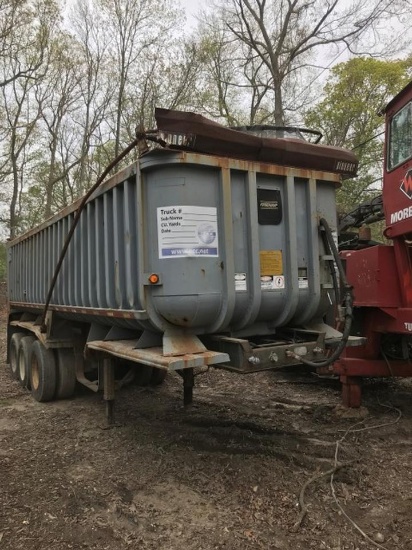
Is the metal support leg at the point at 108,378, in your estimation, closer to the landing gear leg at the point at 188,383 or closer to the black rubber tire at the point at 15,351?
Result: the landing gear leg at the point at 188,383

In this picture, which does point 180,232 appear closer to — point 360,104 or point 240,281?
point 240,281

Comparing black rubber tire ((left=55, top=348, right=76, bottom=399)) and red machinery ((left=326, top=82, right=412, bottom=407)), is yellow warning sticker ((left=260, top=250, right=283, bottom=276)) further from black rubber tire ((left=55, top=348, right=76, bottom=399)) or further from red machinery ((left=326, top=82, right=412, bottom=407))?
black rubber tire ((left=55, top=348, right=76, bottom=399))

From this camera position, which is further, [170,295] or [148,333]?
[148,333]

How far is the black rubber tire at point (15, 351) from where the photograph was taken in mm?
8461

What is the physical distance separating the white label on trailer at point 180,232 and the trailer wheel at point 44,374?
3796 millimetres

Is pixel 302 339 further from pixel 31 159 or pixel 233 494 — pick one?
pixel 31 159

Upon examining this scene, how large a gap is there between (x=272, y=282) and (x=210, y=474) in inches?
68.8

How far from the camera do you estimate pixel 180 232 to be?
3.83m

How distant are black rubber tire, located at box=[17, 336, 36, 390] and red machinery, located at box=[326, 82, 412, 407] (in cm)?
463

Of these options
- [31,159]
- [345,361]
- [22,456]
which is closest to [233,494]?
[22,456]

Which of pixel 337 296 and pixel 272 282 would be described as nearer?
pixel 272 282

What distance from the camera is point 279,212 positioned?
4.34 meters

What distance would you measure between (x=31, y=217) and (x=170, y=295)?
1278 inches

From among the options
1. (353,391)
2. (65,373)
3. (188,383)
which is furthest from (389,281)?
(65,373)
